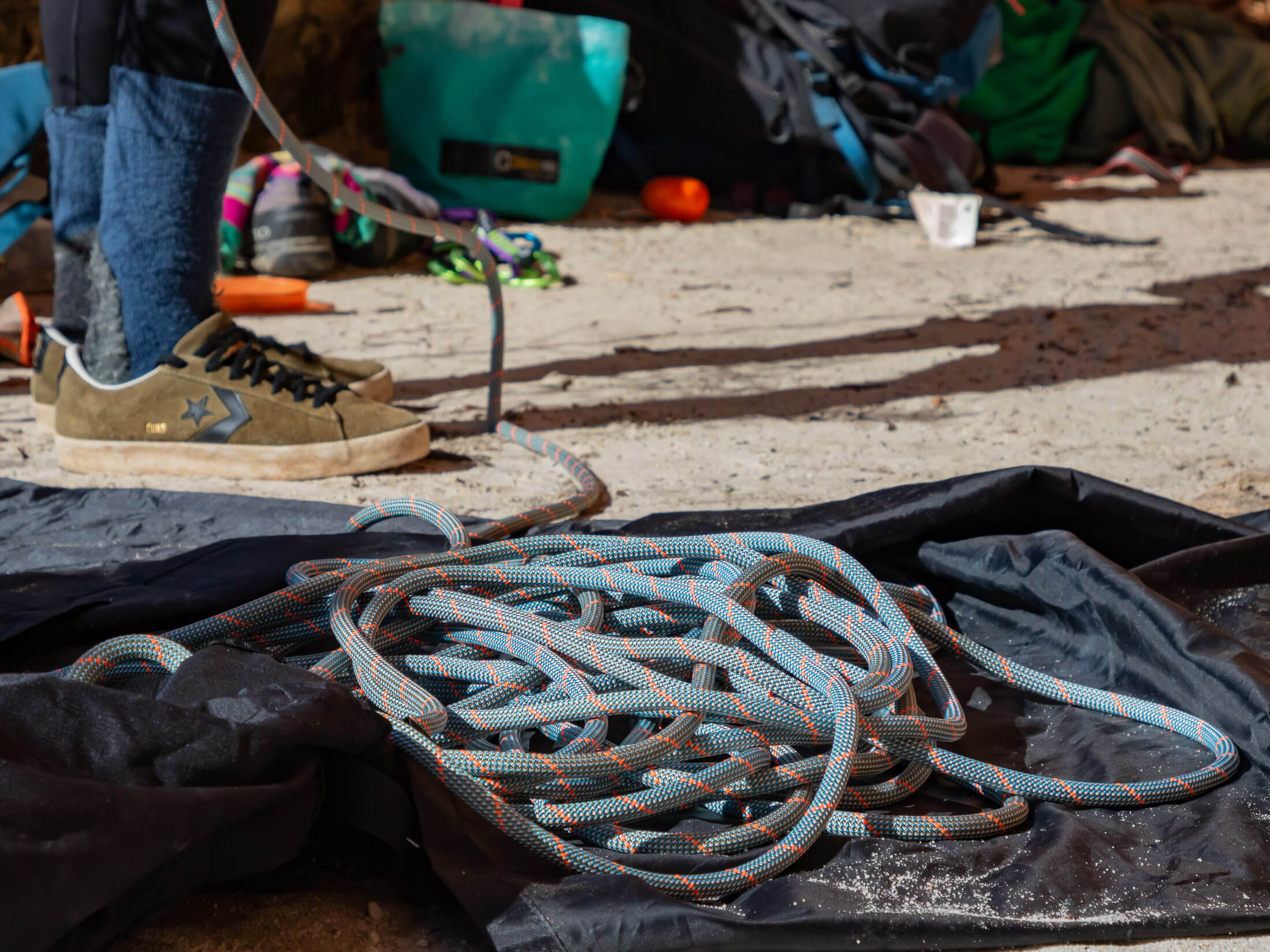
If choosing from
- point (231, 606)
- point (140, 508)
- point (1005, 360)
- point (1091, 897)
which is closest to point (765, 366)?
point (1005, 360)

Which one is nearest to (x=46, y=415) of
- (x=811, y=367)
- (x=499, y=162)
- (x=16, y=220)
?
(x=16, y=220)

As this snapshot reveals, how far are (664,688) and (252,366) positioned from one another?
1.13m

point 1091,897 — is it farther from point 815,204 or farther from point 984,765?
point 815,204

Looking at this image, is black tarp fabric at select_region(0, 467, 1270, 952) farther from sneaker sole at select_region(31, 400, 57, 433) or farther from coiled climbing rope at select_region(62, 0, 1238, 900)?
sneaker sole at select_region(31, 400, 57, 433)

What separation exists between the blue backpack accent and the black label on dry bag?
5.13 feet

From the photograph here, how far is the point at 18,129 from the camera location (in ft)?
8.64

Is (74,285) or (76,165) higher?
(76,165)

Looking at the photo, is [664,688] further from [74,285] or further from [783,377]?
[783,377]

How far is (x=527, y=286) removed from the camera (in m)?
3.41

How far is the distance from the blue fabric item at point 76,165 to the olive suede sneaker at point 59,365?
0.19 metres

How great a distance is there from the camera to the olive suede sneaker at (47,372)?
199 centimetres

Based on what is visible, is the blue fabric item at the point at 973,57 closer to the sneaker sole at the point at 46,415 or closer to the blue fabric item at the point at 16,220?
the blue fabric item at the point at 16,220

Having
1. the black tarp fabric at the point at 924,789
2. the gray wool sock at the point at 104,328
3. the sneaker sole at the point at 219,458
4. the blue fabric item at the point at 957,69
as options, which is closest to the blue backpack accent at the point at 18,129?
the gray wool sock at the point at 104,328

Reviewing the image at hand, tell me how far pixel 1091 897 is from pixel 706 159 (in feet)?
13.3
